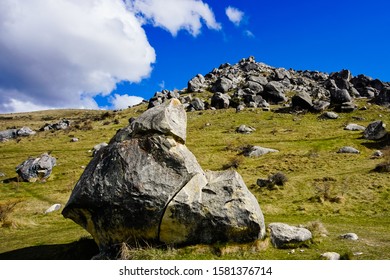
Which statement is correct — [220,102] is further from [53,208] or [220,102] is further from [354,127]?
[53,208]

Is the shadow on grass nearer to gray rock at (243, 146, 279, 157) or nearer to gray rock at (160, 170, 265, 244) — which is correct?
gray rock at (160, 170, 265, 244)

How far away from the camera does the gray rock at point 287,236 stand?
56.1ft

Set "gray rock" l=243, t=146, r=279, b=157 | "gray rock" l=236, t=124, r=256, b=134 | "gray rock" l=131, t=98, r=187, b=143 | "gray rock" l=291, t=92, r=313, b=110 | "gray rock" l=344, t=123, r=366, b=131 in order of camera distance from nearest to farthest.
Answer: "gray rock" l=131, t=98, r=187, b=143 < "gray rock" l=243, t=146, r=279, b=157 < "gray rock" l=344, t=123, r=366, b=131 < "gray rock" l=236, t=124, r=256, b=134 < "gray rock" l=291, t=92, r=313, b=110

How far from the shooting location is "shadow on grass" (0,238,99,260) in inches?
718

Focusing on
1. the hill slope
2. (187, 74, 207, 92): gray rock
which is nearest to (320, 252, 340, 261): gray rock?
the hill slope

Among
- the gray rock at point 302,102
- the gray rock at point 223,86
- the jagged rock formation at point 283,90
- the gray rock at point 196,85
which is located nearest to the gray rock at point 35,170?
the jagged rock formation at point 283,90

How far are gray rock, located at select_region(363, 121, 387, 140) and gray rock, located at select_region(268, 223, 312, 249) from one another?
48.3 metres

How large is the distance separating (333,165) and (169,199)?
116ft

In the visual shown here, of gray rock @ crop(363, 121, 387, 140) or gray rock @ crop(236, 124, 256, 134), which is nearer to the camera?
gray rock @ crop(363, 121, 387, 140)

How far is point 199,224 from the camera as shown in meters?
16.1

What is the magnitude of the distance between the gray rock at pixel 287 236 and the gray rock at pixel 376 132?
4826cm
